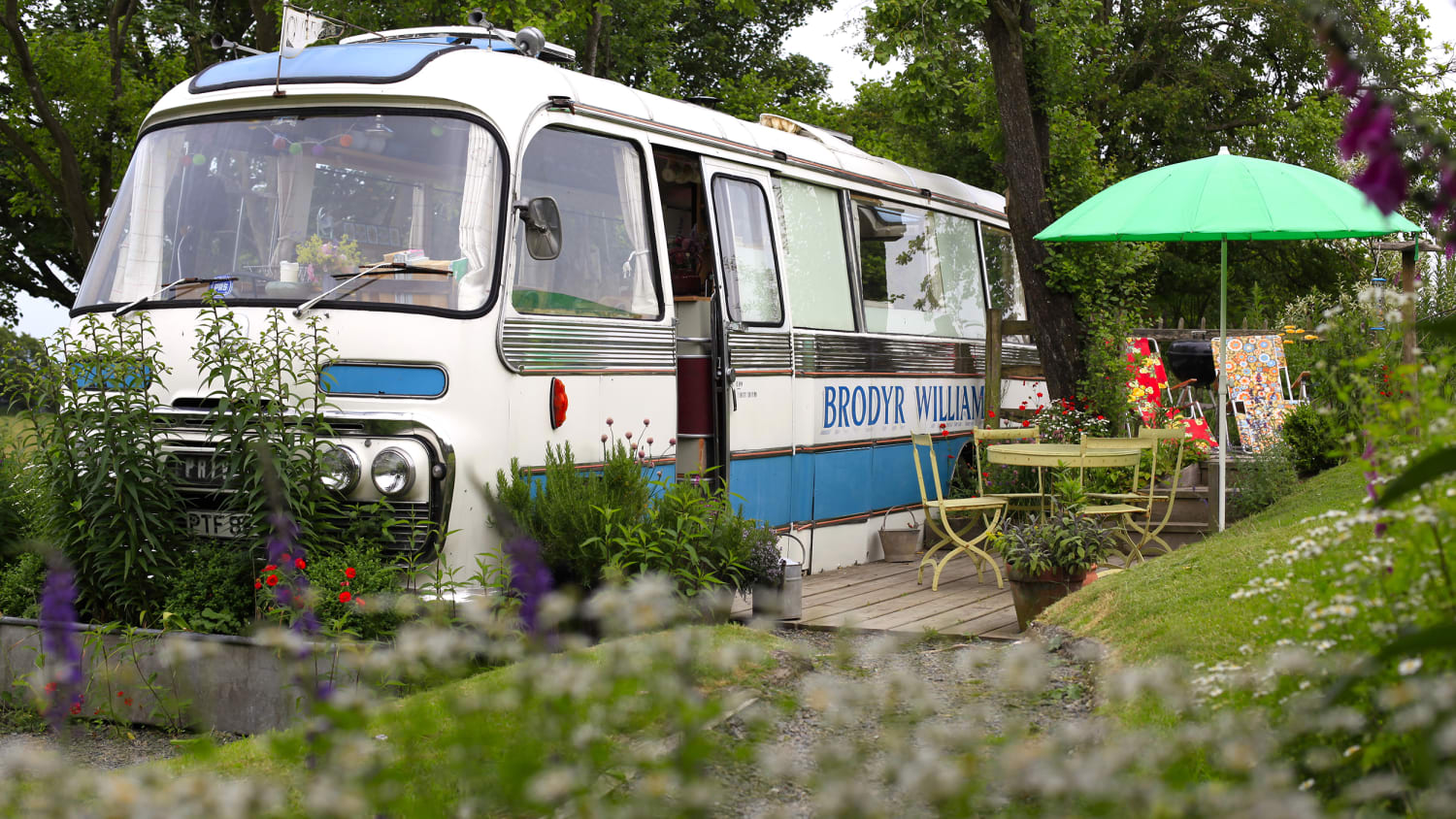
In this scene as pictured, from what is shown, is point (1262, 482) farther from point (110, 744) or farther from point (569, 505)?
point (110, 744)

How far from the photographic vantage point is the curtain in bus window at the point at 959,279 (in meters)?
12.4

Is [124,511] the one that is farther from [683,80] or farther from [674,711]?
[683,80]

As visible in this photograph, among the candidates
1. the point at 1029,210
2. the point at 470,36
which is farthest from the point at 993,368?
the point at 470,36

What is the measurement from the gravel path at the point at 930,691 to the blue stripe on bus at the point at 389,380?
6.97 feet

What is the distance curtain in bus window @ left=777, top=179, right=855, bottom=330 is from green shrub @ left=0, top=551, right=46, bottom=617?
195 inches

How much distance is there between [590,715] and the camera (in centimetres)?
265

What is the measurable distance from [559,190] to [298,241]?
141 cm

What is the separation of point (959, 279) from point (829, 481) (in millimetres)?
3327

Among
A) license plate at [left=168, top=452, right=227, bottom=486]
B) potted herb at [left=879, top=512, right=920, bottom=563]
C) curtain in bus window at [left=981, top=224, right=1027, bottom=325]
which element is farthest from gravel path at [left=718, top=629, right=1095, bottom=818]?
curtain in bus window at [left=981, top=224, right=1027, bottom=325]

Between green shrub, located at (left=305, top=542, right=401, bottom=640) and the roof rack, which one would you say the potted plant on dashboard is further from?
the roof rack

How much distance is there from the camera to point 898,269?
11.4m

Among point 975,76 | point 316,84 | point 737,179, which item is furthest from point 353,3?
point 316,84

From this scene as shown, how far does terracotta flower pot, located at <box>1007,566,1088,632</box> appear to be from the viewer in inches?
301

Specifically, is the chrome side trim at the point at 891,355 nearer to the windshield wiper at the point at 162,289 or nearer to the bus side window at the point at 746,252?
the bus side window at the point at 746,252
